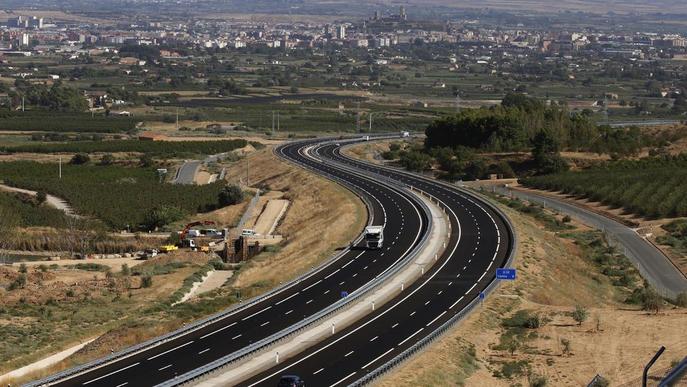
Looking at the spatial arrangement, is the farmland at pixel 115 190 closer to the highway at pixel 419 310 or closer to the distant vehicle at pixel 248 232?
the distant vehicle at pixel 248 232

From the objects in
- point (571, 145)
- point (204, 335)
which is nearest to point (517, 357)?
point (204, 335)

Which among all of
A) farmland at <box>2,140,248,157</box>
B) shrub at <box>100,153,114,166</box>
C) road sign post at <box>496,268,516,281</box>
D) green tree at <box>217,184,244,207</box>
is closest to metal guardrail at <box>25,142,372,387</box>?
road sign post at <box>496,268,516,281</box>

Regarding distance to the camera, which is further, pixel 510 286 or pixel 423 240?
pixel 423 240

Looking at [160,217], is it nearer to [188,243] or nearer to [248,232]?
[248,232]

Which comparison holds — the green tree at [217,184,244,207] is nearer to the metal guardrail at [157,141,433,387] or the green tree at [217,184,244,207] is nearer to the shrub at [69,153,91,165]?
the metal guardrail at [157,141,433,387]

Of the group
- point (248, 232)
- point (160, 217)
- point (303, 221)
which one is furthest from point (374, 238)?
point (160, 217)

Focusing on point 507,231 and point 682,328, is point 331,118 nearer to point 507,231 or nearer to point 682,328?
point 507,231
